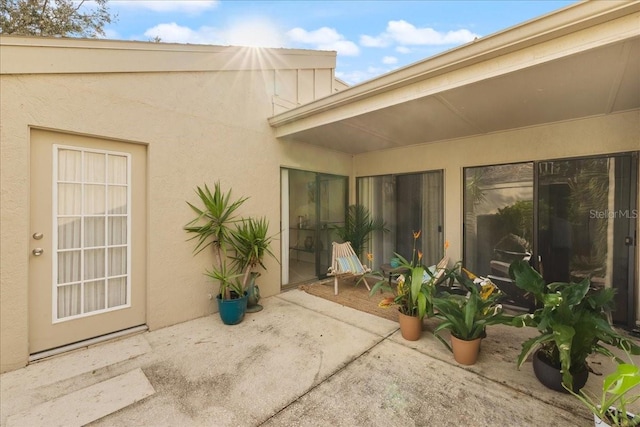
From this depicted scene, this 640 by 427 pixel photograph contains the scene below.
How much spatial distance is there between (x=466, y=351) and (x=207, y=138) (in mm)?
3820

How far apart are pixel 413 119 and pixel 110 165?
12.2ft

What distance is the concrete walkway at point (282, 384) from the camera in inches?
72.0

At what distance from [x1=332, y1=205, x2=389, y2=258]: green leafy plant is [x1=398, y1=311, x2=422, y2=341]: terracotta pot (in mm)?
2575

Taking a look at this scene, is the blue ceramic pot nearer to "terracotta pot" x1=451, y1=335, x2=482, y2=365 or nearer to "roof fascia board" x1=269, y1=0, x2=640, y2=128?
"terracotta pot" x1=451, y1=335, x2=482, y2=365

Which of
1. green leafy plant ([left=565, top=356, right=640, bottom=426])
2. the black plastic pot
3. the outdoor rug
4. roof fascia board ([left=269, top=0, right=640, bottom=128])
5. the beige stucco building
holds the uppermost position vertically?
roof fascia board ([left=269, top=0, right=640, bottom=128])

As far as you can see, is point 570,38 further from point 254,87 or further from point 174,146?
point 174,146

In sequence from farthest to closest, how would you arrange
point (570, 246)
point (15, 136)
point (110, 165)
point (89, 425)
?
point (570, 246)
point (110, 165)
point (15, 136)
point (89, 425)

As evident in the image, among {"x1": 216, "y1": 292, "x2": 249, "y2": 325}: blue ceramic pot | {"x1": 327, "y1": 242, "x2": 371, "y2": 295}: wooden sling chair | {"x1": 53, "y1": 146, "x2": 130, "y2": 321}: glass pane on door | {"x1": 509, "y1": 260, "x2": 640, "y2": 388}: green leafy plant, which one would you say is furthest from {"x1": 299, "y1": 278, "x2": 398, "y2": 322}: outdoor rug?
{"x1": 53, "y1": 146, "x2": 130, "y2": 321}: glass pane on door

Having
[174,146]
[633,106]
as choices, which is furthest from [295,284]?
[633,106]

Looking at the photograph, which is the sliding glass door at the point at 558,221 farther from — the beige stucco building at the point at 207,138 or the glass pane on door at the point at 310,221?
the glass pane on door at the point at 310,221

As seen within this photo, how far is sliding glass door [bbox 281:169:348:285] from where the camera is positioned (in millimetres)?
4707

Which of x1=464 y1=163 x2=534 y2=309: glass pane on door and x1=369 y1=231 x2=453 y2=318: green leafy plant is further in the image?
x1=464 y1=163 x2=534 y2=309: glass pane on door

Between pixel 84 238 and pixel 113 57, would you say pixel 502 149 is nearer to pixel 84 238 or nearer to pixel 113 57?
pixel 113 57

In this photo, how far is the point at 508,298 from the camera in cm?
392
